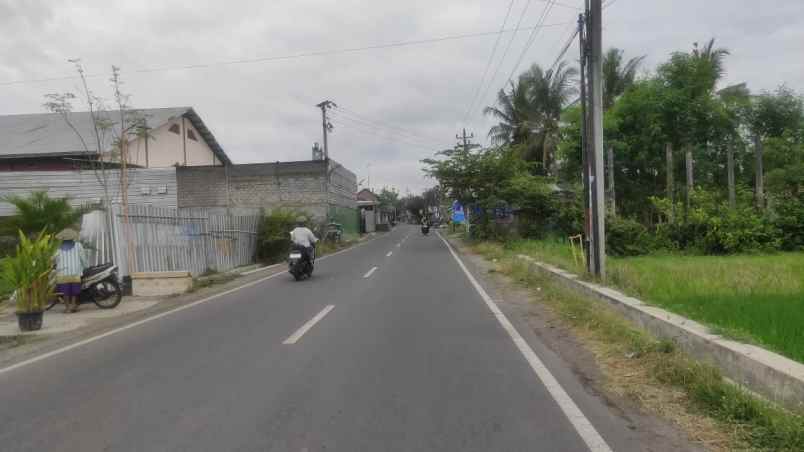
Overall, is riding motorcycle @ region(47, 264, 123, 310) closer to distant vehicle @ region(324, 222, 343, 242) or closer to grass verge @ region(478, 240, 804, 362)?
grass verge @ region(478, 240, 804, 362)

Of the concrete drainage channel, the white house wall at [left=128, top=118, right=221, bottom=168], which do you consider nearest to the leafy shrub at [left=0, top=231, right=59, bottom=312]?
the concrete drainage channel

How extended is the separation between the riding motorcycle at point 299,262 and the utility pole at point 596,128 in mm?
7654

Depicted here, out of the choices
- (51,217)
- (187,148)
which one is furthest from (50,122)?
(51,217)

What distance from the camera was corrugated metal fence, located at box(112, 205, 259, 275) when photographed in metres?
14.0

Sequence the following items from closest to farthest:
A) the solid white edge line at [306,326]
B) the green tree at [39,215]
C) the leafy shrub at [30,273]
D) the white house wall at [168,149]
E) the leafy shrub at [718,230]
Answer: the solid white edge line at [306,326], the leafy shrub at [30,273], the green tree at [39,215], the leafy shrub at [718,230], the white house wall at [168,149]

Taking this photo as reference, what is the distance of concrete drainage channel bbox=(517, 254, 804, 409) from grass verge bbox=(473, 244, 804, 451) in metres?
0.17

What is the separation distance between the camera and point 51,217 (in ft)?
46.1

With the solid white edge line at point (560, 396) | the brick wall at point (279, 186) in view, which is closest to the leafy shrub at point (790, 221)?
the solid white edge line at point (560, 396)

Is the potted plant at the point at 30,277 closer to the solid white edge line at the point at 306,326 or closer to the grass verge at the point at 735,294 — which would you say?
the solid white edge line at the point at 306,326

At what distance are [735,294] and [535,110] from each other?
29.7m

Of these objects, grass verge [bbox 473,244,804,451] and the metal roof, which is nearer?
grass verge [bbox 473,244,804,451]

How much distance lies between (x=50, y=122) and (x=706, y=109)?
112ft

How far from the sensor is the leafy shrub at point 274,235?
882 inches

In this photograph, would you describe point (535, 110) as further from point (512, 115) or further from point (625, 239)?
point (625, 239)
